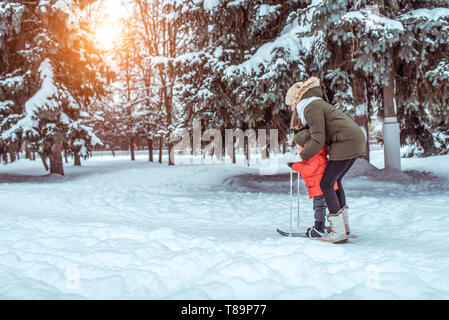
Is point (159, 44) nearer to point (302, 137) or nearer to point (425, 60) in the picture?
point (425, 60)

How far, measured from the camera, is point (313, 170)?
341 cm

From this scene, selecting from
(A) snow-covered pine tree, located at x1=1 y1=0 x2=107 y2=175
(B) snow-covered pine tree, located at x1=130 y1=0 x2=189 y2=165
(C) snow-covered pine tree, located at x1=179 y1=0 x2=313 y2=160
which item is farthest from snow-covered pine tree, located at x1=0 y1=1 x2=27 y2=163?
(B) snow-covered pine tree, located at x1=130 y1=0 x2=189 y2=165

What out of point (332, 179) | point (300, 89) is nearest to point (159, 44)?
point (300, 89)

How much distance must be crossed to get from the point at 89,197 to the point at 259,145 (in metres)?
5.66

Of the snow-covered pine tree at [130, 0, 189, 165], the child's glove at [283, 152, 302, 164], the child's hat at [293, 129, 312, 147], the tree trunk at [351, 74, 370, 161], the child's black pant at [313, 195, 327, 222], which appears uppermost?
the snow-covered pine tree at [130, 0, 189, 165]

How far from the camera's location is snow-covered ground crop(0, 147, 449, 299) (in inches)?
90.7

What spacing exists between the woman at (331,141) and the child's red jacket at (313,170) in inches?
3.3

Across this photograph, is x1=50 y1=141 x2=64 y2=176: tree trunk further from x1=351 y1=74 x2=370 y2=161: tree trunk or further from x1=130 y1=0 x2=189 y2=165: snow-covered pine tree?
x1=351 y1=74 x2=370 y2=161: tree trunk

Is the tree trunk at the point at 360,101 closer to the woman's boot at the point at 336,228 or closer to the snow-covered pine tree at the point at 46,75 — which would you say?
the woman's boot at the point at 336,228

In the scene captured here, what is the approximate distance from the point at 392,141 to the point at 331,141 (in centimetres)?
639

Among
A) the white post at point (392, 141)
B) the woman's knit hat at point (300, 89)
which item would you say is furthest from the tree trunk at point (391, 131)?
the woman's knit hat at point (300, 89)

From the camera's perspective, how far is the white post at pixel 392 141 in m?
8.60

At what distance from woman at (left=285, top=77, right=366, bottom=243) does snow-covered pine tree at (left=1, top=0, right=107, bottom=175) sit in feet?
29.5

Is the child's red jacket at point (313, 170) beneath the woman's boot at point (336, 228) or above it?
above
